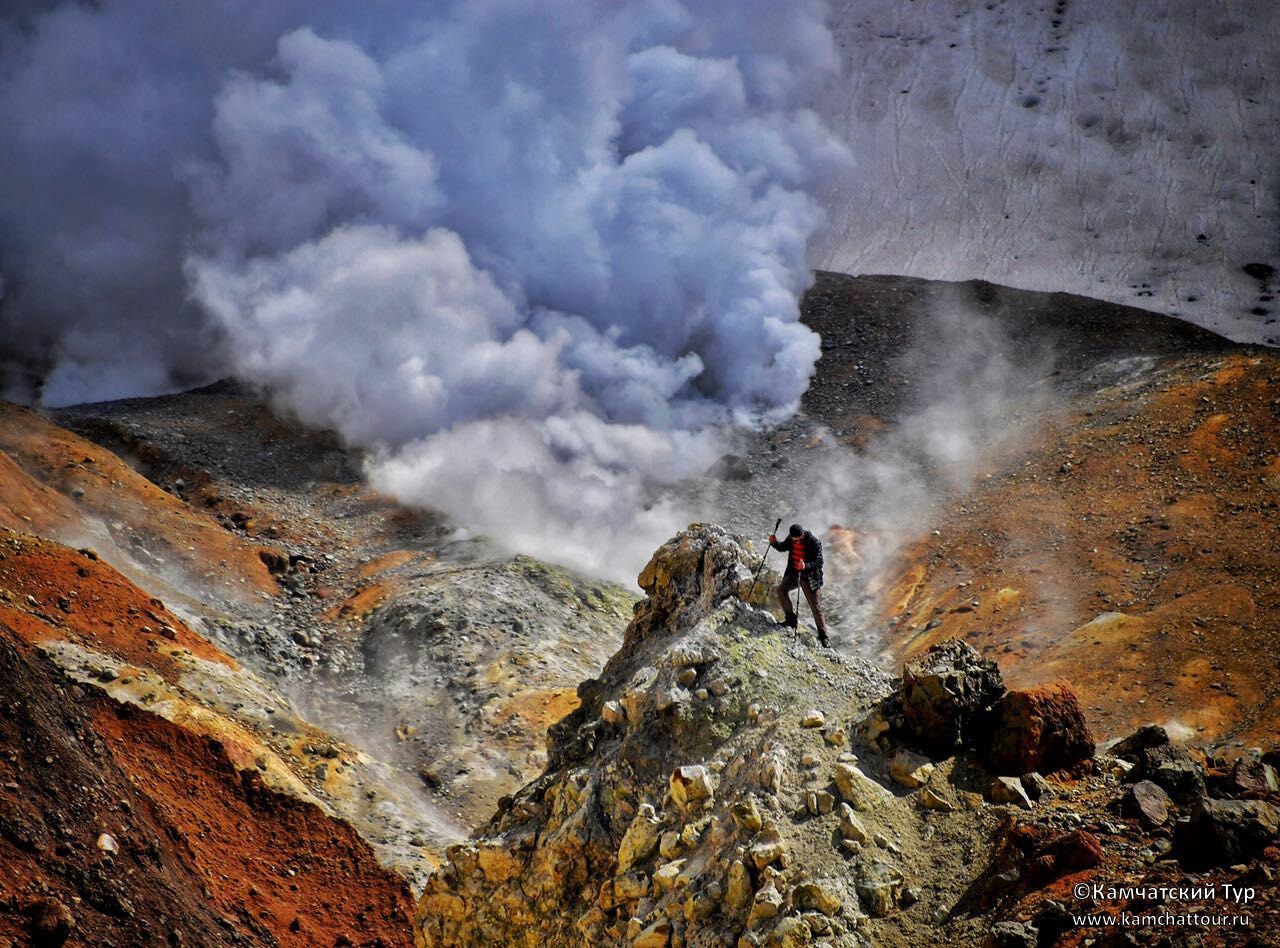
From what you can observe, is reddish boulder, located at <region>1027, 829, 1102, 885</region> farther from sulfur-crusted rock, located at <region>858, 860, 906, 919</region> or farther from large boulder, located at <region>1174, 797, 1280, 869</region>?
sulfur-crusted rock, located at <region>858, 860, 906, 919</region>

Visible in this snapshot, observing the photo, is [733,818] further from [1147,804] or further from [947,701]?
[1147,804]

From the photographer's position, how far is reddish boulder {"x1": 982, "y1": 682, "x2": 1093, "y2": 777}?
34.8ft

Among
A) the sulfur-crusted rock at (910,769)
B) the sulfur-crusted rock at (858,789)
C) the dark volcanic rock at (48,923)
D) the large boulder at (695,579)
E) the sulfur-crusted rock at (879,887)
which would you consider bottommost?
the dark volcanic rock at (48,923)

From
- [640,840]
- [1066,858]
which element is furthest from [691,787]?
[1066,858]

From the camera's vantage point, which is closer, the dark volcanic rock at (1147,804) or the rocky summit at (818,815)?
the rocky summit at (818,815)

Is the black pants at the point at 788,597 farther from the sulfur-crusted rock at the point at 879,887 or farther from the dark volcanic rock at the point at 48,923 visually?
the dark volcanic rock at the point at 48,923

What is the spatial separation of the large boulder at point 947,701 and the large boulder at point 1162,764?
1.31m

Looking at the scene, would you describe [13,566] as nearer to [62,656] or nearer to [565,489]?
[62,656]

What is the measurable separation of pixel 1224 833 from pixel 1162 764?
1654 millimetres

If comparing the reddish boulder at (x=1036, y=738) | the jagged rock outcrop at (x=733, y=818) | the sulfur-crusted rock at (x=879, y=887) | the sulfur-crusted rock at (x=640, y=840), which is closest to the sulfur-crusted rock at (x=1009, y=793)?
the jagged rock outcrop at (x=733, y=818)

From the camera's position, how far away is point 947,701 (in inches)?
432

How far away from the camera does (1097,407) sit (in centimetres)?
3244

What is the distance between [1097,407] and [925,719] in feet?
79.3

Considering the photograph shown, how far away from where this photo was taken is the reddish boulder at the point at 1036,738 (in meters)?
10.6
